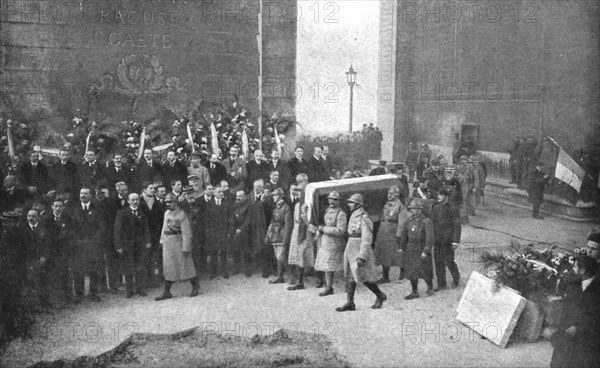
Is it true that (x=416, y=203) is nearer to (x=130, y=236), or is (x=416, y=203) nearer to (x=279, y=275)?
(x=279, y=275)

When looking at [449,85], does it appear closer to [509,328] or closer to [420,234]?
[420,234]

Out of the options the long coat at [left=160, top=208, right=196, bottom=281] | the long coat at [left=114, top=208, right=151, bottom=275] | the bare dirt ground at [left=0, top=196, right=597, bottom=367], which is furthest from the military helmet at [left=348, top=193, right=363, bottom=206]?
the long coat at [left=114, top=208, right=151, bottom=275]

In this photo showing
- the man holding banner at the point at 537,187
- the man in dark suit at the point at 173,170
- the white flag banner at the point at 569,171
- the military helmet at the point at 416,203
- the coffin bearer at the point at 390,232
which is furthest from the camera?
the man in dark suit at the point at 173,170

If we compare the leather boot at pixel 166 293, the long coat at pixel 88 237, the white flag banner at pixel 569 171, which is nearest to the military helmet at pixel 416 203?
the white flag banner at pixel 569 171

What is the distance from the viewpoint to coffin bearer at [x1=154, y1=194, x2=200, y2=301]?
6613 mm

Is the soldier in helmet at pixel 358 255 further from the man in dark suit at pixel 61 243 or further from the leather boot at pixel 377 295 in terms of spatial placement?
the man in dark suit at pixel 61 243

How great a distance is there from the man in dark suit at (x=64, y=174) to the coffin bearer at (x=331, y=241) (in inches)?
123

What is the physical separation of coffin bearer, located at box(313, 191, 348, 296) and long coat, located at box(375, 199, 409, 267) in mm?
659

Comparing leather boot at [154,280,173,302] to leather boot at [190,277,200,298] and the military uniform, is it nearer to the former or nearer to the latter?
leather boot at [190,277,200,298]

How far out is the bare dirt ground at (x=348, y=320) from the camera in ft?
17.1

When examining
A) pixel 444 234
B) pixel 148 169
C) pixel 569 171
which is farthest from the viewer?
pixel 148 169

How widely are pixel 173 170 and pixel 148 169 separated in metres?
0.34

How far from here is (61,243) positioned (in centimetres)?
624

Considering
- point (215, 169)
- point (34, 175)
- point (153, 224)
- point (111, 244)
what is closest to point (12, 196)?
point (34, 175)
